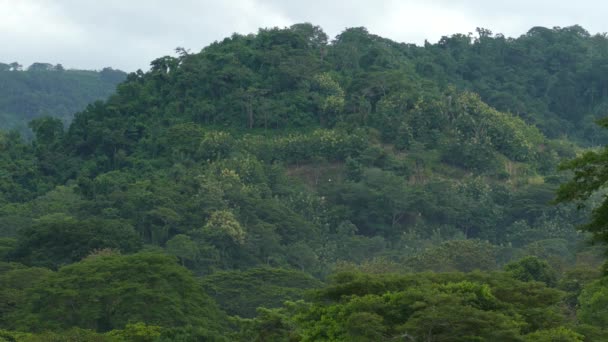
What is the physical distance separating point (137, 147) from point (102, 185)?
9863 mm

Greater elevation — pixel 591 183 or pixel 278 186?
pixel 591 183

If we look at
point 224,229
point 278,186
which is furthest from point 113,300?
point 278,186

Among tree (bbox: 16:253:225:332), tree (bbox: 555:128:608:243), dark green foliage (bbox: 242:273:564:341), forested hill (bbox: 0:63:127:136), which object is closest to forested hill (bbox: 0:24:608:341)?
tree (bbox: 16:253:225:332)

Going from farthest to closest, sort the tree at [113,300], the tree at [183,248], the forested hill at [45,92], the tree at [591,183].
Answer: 1. the forested hill at [45,92]
2. the tree at [183,248]
3. the tree at [113,300]
4. the tree at [591,183]

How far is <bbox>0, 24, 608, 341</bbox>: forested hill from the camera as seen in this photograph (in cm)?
4400

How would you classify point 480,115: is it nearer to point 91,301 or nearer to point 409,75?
point 409,75

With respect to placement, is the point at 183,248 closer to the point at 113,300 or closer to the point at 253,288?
the point at 253,288

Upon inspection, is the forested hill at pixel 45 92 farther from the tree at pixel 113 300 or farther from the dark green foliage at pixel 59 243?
the tree at pixel 113 300

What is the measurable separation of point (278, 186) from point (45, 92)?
94475mm

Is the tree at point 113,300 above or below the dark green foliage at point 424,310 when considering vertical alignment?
below

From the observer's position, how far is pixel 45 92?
154 m

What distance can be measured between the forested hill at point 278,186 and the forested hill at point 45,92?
58.3 m

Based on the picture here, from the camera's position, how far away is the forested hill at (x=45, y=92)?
144875 mm

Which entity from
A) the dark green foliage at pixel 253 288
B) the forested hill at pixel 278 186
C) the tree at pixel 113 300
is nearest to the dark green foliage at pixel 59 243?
the forested hill at pixel 278 186
